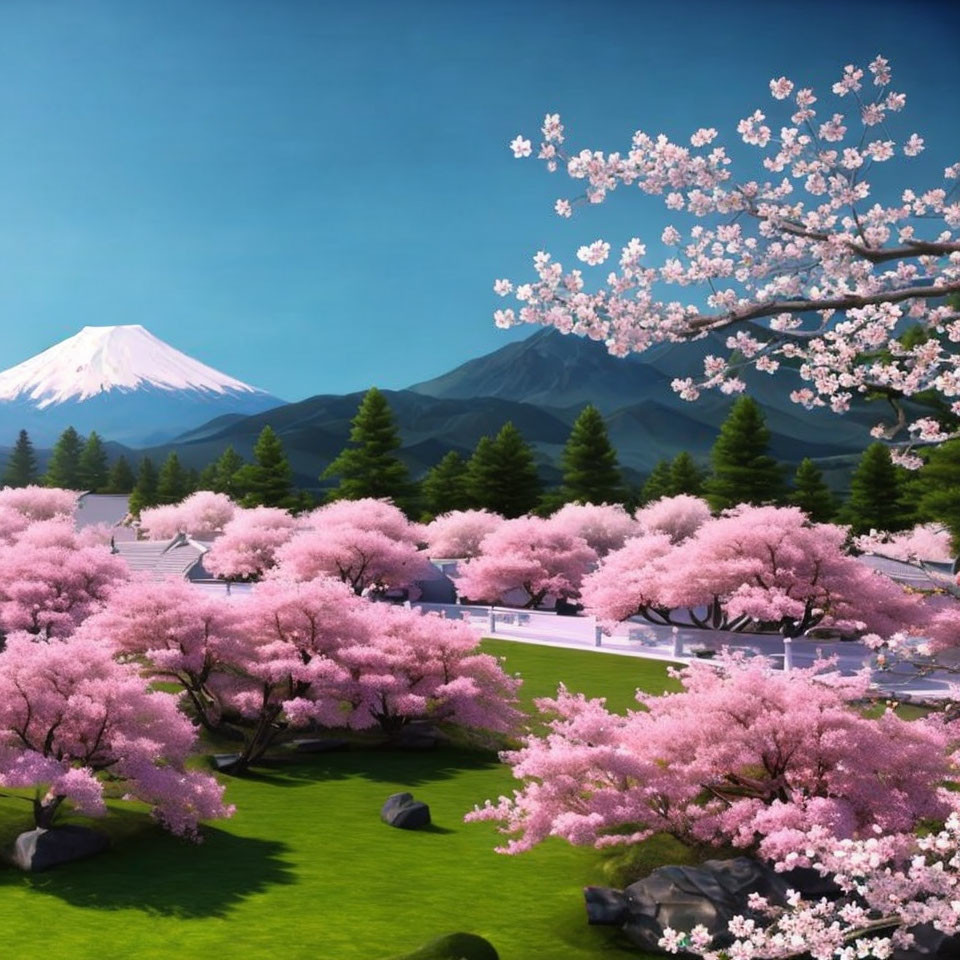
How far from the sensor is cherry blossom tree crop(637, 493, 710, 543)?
60.9m

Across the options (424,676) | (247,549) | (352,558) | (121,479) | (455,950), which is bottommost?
(455,950)

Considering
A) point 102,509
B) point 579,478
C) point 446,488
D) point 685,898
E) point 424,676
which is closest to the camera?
point 685,898

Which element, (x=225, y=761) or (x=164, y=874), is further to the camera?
(x=225, y=761)

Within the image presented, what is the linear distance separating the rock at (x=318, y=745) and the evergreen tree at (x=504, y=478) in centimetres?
5167

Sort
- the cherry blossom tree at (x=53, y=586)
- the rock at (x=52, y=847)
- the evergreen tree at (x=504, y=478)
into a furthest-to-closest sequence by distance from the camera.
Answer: the evergreen tree at (x=504, y=478) < the cherry blossom tree at (x=53, y=586) < the rock at (x=52, y=847)

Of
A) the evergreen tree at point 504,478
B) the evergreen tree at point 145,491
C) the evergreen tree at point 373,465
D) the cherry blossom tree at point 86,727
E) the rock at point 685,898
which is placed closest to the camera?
the rock at point 685,898

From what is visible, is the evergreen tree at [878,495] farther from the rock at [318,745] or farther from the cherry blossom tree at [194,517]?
the rock at [318,745]

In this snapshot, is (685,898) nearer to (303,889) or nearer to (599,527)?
(303,889)

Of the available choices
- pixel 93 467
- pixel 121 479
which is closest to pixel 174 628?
pixel 121 479

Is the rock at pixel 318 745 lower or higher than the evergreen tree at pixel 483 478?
lower

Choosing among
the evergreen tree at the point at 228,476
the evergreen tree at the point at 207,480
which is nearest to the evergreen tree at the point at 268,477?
the evergreen tree at the point at 228,476

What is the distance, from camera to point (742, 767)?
15.9 meters

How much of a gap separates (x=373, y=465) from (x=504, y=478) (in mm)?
9306

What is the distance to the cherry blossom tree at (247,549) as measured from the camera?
5409 cm
